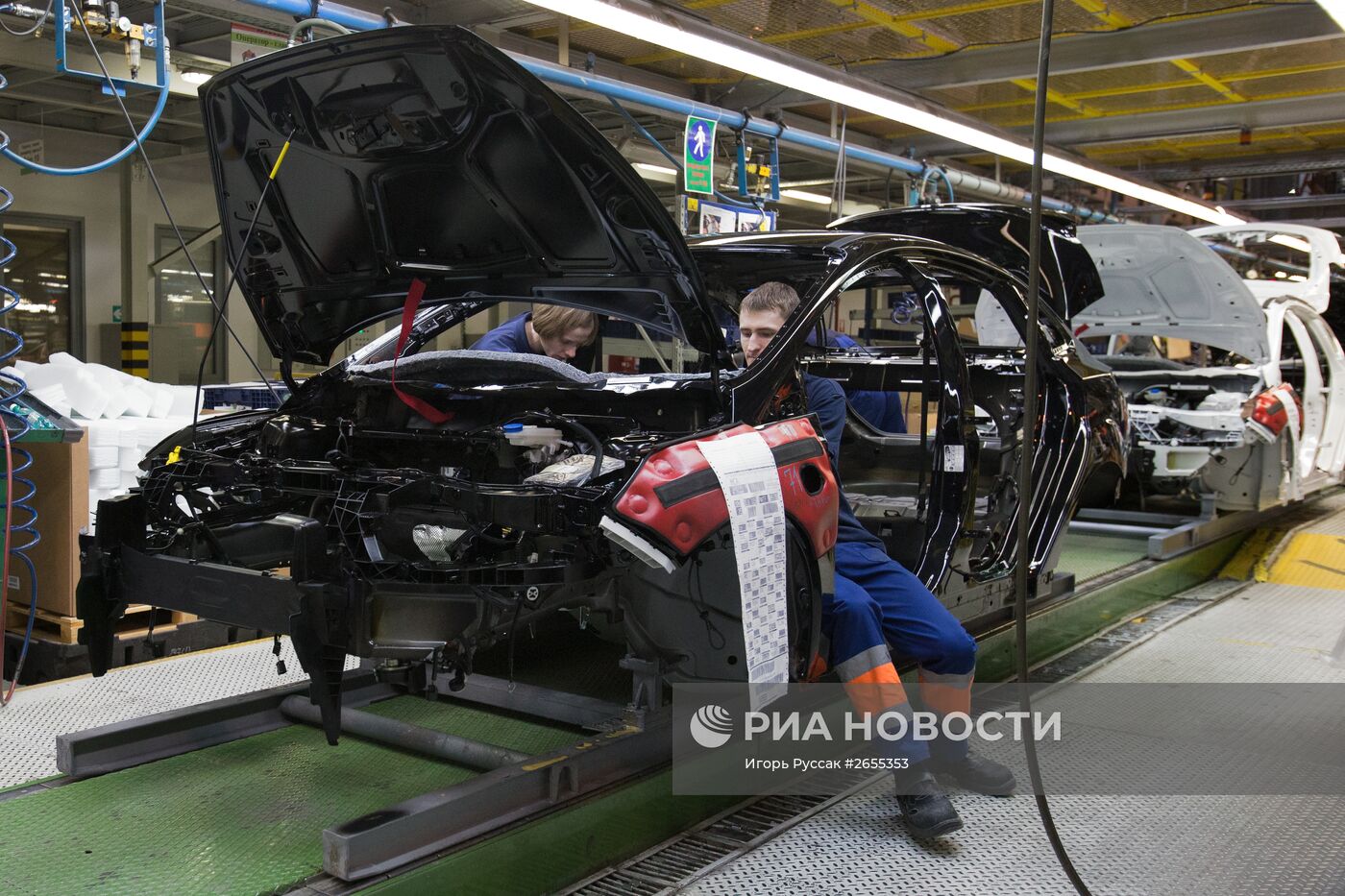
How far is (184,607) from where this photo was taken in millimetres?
2695

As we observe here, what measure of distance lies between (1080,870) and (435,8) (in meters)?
5.49

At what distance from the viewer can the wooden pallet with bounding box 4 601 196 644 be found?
4102 millimetres

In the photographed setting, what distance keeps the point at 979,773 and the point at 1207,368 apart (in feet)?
18.1

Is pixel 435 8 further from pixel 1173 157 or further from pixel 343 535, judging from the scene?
pixel 1173 157

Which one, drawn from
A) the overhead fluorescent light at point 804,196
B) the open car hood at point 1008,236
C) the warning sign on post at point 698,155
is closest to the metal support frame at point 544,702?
the open car hood at point 1008,236

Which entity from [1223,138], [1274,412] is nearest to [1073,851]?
[1274,412]

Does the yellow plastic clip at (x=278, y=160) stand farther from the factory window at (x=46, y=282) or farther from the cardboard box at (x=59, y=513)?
the factory window at (x=46, y=282)

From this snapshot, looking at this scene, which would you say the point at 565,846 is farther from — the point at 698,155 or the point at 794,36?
the point at 794,36

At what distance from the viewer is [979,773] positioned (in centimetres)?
334

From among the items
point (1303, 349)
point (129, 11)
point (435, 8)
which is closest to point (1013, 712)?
point (435, 8)

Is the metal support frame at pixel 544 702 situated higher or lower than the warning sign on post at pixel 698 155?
lower

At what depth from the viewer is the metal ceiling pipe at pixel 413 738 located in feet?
9.78

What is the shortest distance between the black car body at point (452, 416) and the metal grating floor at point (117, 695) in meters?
0.76

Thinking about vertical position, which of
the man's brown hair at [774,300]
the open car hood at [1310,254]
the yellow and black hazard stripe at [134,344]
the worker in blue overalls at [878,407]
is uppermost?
the open car hood at [1310,254]
